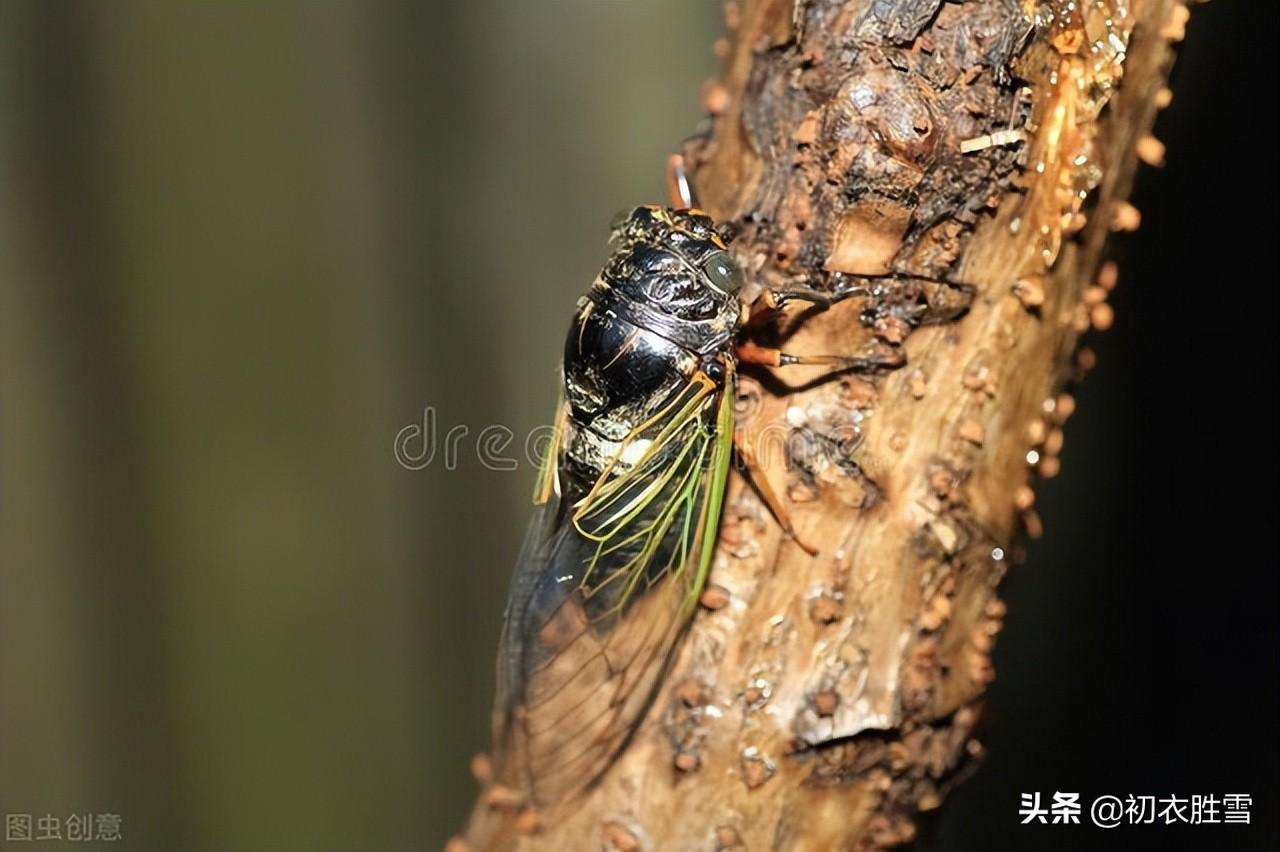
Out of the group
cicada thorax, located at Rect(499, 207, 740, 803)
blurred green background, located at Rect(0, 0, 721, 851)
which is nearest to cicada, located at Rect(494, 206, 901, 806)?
cicada thorax, located at Rect(499, 207, 740, 803)

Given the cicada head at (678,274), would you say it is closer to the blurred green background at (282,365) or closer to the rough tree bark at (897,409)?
the rough tree bark at (897,409)

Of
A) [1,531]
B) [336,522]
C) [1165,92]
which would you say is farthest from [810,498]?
[1,531]

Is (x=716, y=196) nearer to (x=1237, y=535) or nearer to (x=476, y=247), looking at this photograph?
(x=476, y=247)

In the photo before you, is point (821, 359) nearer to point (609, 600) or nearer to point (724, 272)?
point (724, 272)

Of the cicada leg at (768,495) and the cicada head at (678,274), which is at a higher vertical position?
the cicada head at (678,274)

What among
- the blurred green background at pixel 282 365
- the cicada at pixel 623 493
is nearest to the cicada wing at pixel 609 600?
the cicada at pixel 623 493

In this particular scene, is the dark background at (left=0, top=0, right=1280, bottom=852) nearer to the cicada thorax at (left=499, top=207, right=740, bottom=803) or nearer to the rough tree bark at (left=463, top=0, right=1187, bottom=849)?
the cicada thorax at (left=499, top=207, right=740, bottom=803)

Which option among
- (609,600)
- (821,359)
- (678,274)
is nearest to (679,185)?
(678,274)
